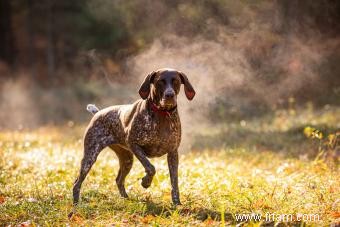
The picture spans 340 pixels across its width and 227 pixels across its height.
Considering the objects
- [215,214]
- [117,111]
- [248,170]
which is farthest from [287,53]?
[215,214]

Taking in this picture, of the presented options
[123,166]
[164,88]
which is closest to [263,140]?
[123,166]

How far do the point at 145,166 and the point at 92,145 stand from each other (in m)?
1.13

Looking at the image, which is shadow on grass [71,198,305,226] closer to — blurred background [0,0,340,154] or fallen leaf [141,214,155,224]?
fallen leaf [141,214,155,224]

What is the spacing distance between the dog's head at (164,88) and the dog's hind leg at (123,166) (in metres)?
1.54

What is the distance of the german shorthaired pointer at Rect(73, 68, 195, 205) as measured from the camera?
6742mm

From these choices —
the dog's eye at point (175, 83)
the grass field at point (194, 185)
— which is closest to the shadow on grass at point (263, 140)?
the grass field at point (194, 185)

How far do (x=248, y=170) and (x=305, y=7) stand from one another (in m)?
5.04

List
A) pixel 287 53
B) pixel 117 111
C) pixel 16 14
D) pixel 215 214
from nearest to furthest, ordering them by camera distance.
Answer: pixel 215 214 → pixel 117 111 → pixel 287 53 → pixel 16 14

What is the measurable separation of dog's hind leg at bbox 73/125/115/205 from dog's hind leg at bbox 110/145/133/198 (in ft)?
1.90

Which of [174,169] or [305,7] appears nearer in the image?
[174,169]

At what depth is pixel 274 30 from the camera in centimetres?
1308

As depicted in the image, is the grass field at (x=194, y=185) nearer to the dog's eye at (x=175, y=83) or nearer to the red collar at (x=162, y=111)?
the red collar at (x=162, y=111)

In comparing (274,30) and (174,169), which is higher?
(274,30)

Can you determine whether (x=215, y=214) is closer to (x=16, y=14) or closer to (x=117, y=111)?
(x=117, y=111)
